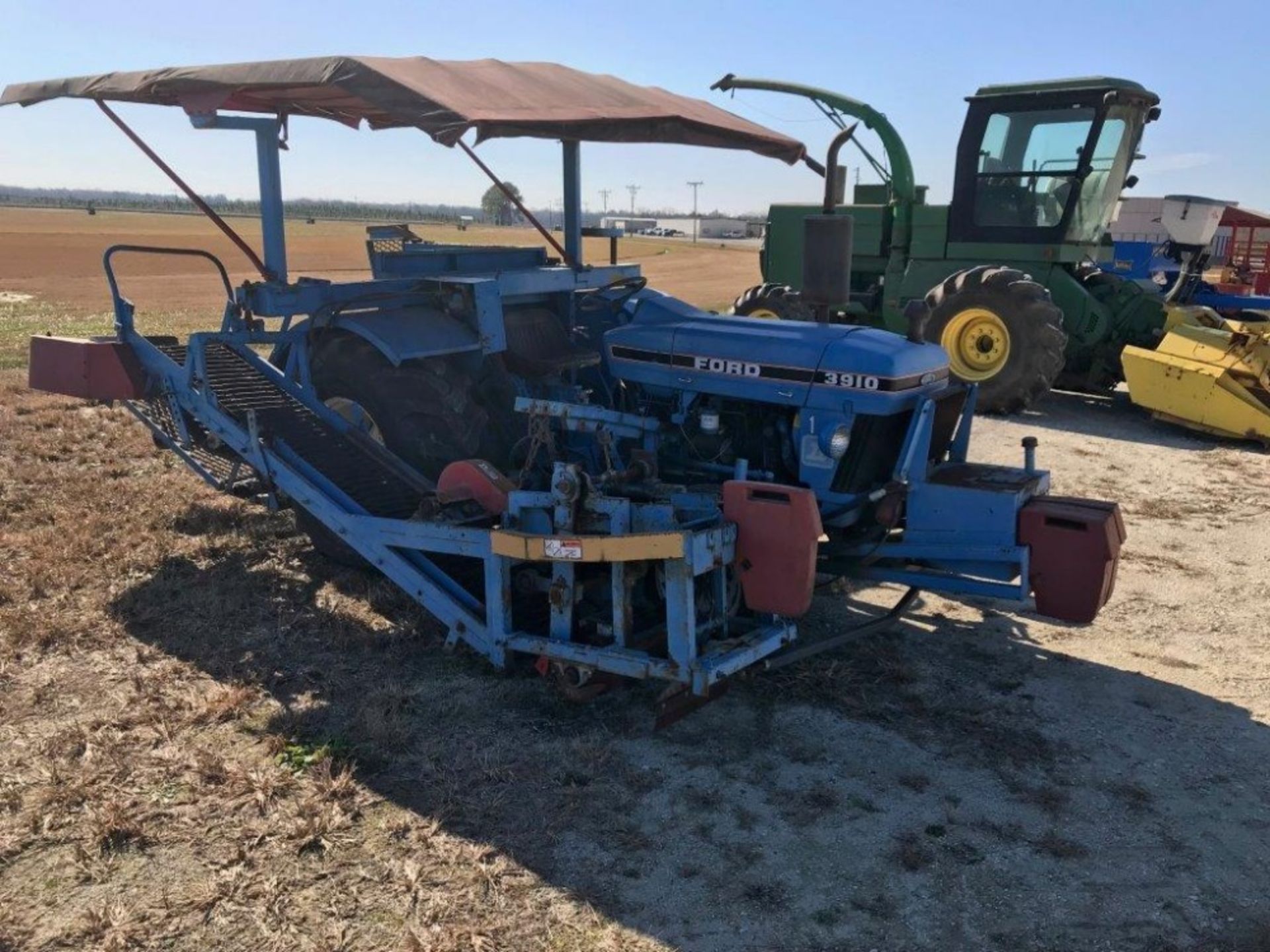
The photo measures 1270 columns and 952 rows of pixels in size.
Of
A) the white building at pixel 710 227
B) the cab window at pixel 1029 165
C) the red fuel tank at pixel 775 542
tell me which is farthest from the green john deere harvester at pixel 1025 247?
the white building at pixel 710 227

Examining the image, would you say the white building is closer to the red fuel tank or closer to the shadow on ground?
the shadow on ground

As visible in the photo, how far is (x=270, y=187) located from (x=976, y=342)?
6597 millimetres

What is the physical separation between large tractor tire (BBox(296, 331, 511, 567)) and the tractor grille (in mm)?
171

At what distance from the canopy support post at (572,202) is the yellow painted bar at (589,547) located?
7.30 feet

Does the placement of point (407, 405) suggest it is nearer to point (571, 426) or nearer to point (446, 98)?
point (571, 426)

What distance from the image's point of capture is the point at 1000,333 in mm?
9242

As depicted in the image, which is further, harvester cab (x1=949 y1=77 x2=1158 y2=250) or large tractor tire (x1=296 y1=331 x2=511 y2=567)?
harvester cab (x1=949 y1=77 x2=1158 y2=250)

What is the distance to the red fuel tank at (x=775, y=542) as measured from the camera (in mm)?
3535

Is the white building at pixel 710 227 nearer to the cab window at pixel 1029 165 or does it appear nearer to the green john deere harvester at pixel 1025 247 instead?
the green john deere harvester at pixel 1025 247

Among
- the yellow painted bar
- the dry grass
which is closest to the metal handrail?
the dry grass

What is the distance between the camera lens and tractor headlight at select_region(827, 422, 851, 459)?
14.0ft

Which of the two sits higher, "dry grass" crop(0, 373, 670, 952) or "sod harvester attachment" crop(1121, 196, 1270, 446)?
"sod harvester attachment" crop(1121, 196, 1270, 446)

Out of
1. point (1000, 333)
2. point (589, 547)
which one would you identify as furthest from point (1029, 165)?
point (589, 547)

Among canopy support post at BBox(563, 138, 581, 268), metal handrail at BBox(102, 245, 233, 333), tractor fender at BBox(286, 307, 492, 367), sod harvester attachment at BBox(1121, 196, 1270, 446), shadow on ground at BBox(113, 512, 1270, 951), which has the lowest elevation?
shadow on ground at BBox(113, 512, 1270, 951)
